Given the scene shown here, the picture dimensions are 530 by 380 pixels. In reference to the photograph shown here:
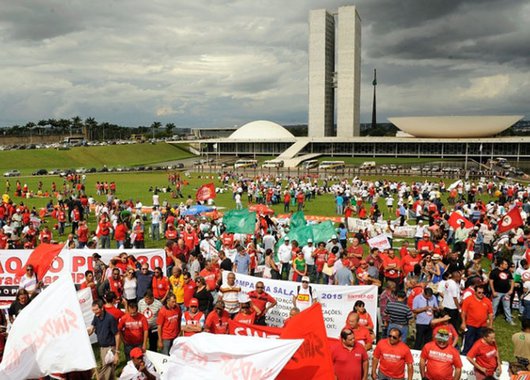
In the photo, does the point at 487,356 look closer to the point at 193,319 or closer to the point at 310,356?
the point at 310,356

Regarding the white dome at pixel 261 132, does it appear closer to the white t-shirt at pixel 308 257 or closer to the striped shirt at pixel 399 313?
the white t-shirt at pixel 308 257

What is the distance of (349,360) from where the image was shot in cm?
674

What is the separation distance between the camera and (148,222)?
84.2ft

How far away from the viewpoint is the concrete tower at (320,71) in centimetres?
12912

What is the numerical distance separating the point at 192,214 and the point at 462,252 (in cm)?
1355

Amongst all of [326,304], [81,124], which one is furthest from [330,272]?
[81,124]

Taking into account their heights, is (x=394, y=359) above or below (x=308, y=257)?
above

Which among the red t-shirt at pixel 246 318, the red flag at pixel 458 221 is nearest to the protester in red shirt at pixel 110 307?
the red t-shirt at pixel 246 318

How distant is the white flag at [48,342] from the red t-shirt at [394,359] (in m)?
4.02

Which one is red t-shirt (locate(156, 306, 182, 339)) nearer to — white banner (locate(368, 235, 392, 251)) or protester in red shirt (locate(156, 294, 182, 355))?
protester in red shirt (locate(156, 294, 182, 355))

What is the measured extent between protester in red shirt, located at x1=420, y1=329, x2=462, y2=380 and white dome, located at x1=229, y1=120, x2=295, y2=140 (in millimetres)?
108649

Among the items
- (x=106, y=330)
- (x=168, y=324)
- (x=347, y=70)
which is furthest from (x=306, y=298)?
(x=347, y=70)

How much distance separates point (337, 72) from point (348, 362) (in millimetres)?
131973

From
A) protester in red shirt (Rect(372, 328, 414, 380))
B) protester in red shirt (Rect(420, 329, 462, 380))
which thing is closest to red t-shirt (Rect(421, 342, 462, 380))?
protester in red shirt (Rect(420, 329, 462, 380))
